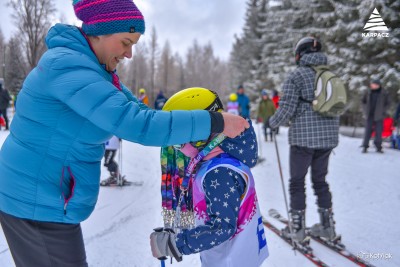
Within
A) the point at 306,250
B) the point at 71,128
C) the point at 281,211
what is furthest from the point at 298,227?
the point at 71,128

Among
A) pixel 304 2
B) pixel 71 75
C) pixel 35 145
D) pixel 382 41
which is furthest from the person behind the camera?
pixel 304 2

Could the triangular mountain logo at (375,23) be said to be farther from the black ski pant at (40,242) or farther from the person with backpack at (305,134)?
the black ski pant at (40,242)

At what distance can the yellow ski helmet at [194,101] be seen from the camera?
6.08 ft

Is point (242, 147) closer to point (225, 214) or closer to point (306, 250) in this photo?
point (225, 214)

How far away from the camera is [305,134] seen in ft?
13.2

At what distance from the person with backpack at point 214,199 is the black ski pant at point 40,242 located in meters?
0.42

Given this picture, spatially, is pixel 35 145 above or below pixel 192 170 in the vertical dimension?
above

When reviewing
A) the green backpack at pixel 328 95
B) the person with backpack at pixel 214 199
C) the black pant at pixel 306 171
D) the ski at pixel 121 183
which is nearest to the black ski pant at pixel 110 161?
the ski at pixel 121 183

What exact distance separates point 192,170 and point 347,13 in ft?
54.0

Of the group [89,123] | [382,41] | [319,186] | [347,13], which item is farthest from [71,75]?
[347,13]

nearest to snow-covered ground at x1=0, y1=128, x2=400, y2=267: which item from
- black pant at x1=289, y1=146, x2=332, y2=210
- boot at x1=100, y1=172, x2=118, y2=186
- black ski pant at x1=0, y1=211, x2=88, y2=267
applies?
boot at x1=100, y1=172, x2=118, y2=186

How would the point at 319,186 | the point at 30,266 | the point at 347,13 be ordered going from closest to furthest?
the point at 30,266
the point at 319,186
the point at 347,13

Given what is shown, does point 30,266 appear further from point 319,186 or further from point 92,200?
point 319,186

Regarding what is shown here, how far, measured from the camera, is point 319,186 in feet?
13.9
